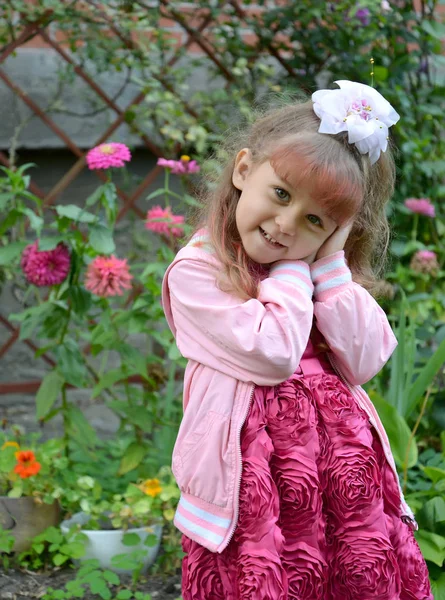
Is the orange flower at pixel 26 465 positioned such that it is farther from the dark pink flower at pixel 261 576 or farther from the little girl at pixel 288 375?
the dark pink flower at pixel 261 576

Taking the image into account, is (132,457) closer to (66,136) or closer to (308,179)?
(308,179)

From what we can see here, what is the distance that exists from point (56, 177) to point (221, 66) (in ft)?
2.92

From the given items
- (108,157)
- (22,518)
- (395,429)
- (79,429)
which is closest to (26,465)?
(22,518)

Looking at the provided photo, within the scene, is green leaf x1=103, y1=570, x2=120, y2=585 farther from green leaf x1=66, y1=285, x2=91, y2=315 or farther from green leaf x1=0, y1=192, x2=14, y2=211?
green leaf x1=0, y1=192, x2=14, y2=211

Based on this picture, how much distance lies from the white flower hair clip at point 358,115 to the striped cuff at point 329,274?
0.20 m

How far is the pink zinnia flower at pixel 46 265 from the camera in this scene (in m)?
2.53

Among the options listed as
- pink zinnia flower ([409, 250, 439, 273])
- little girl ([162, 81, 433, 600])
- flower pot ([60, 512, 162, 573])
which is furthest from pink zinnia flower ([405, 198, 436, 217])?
little girl ([162, 81, 433, 600])

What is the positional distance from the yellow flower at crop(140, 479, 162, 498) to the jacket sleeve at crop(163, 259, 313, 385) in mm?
941

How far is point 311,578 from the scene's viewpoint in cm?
153

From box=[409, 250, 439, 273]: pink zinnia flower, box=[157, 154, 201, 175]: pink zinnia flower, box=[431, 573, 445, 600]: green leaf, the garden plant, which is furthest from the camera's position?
box=[409, 250, 439, 273]: pink zinnia flower

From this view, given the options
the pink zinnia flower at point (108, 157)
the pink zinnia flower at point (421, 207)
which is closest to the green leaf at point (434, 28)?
the pink zinnia flower at point (421, 207)

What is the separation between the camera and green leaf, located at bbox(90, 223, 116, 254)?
100 inches

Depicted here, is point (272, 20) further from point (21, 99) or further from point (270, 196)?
point (270, 196)

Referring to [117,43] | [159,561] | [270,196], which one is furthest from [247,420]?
[117,43]
